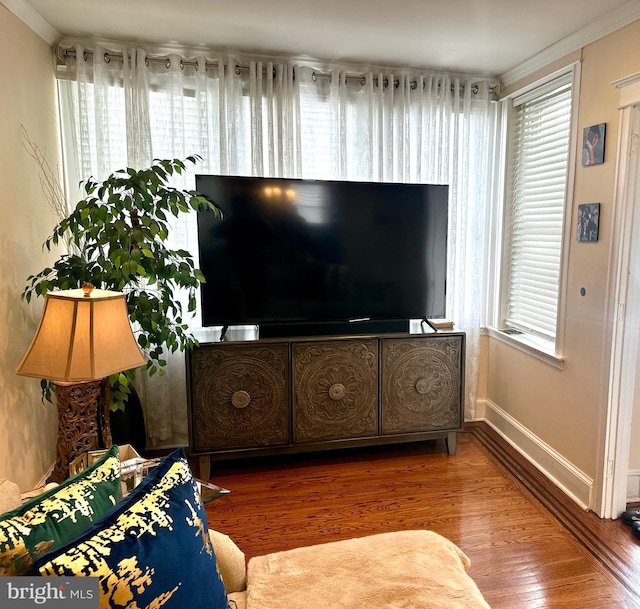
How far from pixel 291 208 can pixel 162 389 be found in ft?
4.83

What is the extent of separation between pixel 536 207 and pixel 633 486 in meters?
1.76

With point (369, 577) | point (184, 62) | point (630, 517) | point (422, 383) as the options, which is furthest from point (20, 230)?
point (630, 517)

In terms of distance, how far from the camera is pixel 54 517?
3.22 feet

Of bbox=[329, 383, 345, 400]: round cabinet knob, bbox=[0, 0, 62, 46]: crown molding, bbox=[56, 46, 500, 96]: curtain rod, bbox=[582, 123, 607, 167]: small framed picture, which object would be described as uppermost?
bbox=[0, 0, 62, 46]: crown molding

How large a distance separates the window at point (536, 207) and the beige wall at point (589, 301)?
14 centimetres

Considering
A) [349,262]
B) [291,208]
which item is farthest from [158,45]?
[349,262]

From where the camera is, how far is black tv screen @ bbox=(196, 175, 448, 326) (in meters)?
2.81

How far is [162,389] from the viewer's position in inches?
123

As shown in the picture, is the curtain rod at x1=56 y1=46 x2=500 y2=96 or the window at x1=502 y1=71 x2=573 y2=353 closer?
the curtain rod at x1=56 y1=46 x2=500 y2=96

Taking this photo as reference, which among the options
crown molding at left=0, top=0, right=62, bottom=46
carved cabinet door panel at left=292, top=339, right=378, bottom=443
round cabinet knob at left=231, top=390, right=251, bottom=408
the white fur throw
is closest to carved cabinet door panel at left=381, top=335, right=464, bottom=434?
carved cabinet door panel at left=292, top=339, right=378, bottom=443

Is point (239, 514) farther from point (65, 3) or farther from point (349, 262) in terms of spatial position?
point (65, 3)

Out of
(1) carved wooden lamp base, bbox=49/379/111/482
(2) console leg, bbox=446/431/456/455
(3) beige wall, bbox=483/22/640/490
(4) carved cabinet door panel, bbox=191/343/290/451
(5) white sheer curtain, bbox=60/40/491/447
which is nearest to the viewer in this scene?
(1) carved wooden lamp base, bbox=49/379/111/482

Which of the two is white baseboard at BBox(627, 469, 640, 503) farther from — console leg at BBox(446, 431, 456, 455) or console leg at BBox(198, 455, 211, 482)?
console leg at BBox(198, 455, 211, 482)

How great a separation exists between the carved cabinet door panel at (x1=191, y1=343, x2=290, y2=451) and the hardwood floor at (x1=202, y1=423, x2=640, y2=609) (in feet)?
0.94
